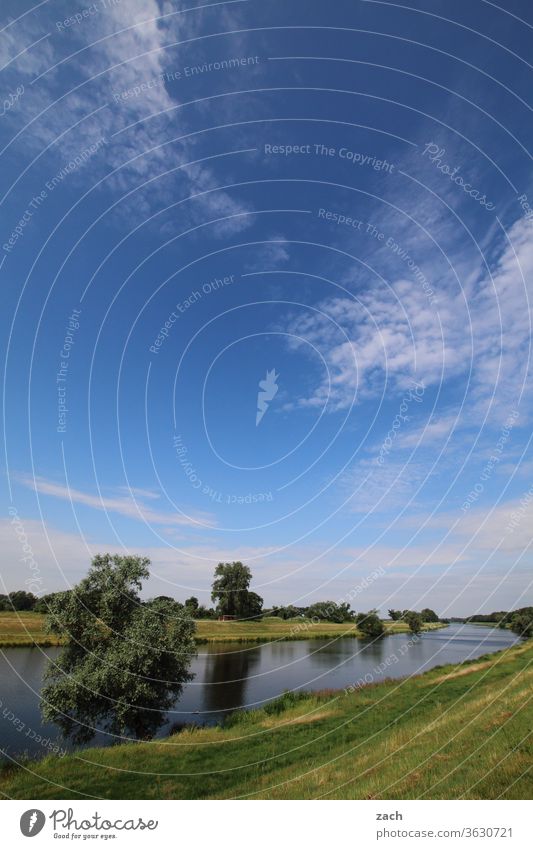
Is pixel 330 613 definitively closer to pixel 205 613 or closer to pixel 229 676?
pixel 205 613

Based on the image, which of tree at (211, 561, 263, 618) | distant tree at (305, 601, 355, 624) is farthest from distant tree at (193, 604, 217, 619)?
distant tree at (305, 601, 355, 624)

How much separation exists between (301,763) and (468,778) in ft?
35.0

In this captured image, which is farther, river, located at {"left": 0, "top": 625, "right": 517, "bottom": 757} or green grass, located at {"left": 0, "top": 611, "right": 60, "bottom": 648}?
green grass, located at {"left": 0, "top": 611, "right": 60, "bottom": 648}

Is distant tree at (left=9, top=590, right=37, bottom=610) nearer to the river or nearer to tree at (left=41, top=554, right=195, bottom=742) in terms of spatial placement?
the river

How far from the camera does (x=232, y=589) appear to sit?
104250 millimetres

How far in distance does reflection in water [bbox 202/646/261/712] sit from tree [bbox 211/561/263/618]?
26623 mm

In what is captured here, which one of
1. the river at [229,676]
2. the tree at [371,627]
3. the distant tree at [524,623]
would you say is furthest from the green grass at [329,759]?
the distant tree at [524,623]

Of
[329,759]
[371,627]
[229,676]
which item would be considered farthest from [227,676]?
[371,627]

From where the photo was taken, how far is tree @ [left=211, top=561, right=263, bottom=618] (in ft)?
345

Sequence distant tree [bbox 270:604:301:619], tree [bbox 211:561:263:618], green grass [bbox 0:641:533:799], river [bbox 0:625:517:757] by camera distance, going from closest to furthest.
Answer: green grass [bbox 0:641:533:799] < river [bbox 0:625:517:757] < tree [bbox 211:561:263:618] < distant tree [bbox 270:604:301:619]

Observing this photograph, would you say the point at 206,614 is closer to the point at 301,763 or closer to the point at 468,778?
the point at 301,763

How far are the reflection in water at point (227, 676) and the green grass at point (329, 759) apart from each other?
9439 mm
